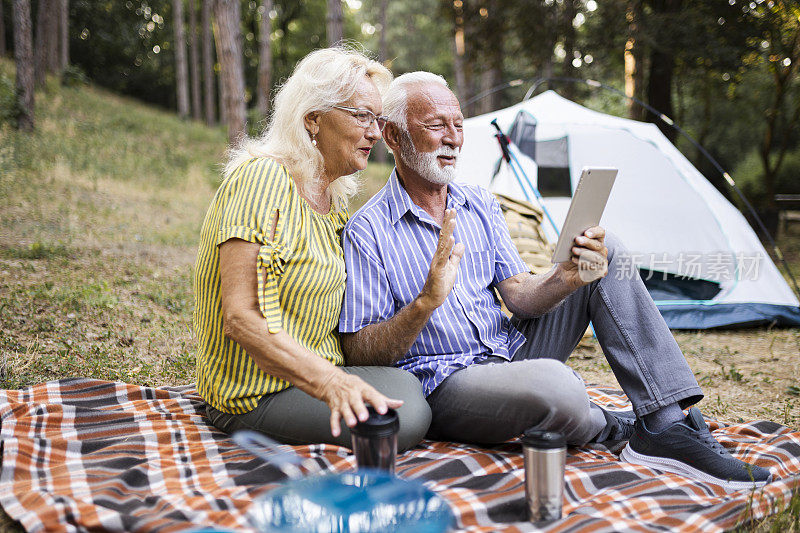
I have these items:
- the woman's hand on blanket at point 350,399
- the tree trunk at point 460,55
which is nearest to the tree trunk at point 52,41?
the tree trunk at point 460,55

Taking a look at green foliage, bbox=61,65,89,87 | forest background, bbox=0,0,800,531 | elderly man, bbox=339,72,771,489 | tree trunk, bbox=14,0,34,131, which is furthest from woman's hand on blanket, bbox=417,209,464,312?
green foliage, bbox=61,65,89,87

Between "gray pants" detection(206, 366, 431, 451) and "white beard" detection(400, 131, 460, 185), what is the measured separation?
28.1 inches

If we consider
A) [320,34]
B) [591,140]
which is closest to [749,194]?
[591,140]

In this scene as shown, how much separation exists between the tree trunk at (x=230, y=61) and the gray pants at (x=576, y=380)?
18.7 feet

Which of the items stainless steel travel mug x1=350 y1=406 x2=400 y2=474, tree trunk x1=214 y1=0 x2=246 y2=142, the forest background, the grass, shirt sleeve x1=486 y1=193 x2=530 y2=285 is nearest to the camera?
stainless steel travel mug x1=350 y1=406 x2=400 y2=474

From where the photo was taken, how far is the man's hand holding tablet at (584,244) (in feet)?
6.34

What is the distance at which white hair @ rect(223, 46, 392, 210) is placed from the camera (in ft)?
6.73

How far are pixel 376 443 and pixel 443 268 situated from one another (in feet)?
1.80

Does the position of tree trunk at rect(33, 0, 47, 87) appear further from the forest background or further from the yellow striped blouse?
the yellow striped blouse

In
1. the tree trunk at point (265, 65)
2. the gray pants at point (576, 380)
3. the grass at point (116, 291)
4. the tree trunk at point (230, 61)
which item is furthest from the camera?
the tree trunk at point (265, 65)

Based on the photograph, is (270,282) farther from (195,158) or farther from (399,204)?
(195,158)

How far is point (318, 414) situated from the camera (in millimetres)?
1903

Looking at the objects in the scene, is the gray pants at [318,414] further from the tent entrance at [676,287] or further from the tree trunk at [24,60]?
the tree trunk at [24,60]

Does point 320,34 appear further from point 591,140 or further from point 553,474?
point 553,474
